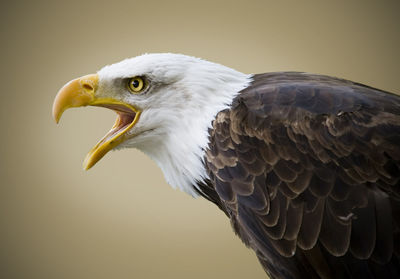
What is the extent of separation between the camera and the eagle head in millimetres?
1210

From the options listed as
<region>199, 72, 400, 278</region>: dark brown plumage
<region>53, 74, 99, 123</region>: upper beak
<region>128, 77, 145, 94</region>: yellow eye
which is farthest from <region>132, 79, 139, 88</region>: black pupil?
<region>199, 72, 400, 278</region>: dark brown plumage

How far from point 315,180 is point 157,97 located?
0.56 metres

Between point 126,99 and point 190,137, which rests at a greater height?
point 126,99

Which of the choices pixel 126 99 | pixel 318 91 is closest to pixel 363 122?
pixel 318 91

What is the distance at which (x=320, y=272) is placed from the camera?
3.20 feet

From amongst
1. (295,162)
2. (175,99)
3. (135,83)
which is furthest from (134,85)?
(295,162)

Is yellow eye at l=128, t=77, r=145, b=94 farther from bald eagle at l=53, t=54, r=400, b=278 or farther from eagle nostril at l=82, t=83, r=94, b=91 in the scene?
eagle nostril at l=82, t=83, r=94, b=91

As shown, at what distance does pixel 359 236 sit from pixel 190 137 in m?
0.55

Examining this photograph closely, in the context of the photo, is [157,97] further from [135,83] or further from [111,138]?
[111,138]

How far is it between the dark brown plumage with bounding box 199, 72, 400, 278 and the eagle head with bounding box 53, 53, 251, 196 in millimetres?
161

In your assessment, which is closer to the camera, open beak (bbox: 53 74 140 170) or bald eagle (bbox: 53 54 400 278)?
bald eagle (bbox: 53 54 400 278)

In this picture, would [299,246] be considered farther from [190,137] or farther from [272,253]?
[190,137]

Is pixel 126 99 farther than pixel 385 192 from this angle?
Yes

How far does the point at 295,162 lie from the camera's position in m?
0.99
